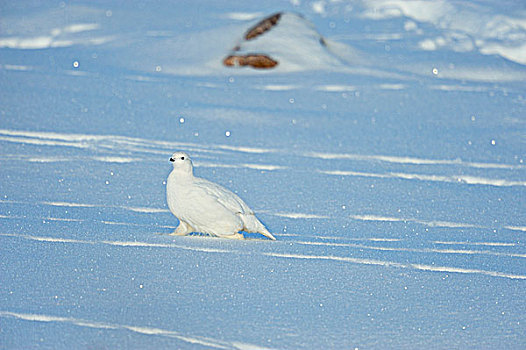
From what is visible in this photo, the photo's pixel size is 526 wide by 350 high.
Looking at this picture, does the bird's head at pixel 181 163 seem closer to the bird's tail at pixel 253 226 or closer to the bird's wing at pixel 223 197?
the bird's wing at pixel 223 197

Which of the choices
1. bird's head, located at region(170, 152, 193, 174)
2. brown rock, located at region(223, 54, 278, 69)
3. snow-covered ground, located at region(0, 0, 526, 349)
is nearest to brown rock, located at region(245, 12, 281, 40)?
snow-covered ground, located at region(0, 0, 526, 349)

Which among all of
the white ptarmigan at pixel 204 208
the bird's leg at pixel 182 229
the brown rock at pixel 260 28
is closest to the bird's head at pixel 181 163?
the white ptarmigan at pixel 204 208

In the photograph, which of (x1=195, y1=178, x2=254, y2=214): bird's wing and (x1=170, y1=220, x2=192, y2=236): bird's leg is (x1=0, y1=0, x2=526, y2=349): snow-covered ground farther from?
(x1=195, y1=178, x2=254, y2=214): bird's wing

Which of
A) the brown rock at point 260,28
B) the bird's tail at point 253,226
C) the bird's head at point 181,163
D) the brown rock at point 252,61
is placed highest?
the brown rock at point 260,28

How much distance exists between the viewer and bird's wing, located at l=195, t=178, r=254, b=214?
3.87m

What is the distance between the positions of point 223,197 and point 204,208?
0.14m

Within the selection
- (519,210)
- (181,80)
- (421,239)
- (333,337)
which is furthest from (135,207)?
(181,80)

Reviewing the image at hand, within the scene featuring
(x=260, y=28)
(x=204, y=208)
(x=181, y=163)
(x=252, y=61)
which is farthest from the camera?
(x=260, y=28)

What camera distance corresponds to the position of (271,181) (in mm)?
5492

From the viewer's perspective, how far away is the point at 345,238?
13.8 ft

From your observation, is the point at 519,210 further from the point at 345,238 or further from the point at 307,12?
the point at 307,12

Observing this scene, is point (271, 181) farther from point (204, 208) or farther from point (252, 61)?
point (252, 61)

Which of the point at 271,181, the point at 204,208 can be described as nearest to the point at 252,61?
the point at 271,181

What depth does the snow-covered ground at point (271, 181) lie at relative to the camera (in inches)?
117
